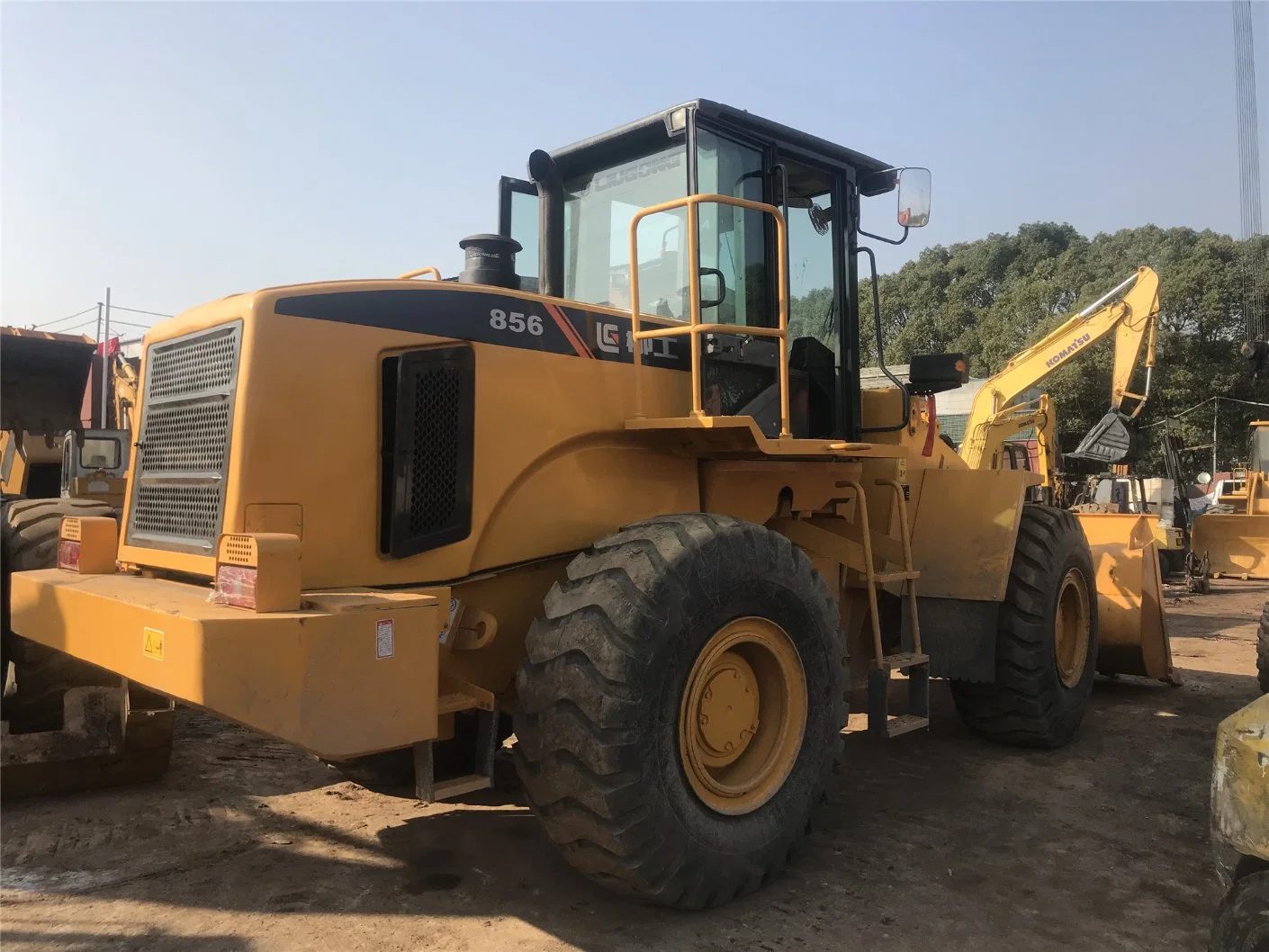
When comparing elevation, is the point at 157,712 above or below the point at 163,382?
below

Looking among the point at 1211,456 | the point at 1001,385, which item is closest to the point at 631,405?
the point at 1001,385

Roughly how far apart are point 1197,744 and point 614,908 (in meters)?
4.29

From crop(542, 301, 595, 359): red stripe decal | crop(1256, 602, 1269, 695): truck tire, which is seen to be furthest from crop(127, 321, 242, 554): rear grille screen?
crop(1256, 602, 1269, 695): truck tire

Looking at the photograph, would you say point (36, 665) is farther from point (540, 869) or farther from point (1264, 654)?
point (1264, 654)

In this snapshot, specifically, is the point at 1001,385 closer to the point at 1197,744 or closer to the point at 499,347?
the point at 1197,744

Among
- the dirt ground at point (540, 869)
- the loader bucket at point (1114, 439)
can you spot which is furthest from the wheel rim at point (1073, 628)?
the loader bucket at point (1114, 439)

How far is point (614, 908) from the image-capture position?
3471 millimetres

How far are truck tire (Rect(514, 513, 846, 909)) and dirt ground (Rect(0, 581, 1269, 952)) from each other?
0.31 metres

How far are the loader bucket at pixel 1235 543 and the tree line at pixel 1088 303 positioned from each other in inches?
485

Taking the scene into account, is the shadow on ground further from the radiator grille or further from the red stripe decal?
the red stripe decal

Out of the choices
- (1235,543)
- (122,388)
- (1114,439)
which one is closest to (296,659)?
(122,388)

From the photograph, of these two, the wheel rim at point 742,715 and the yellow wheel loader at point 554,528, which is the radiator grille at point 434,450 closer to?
the yellow wheel loader at point 554,528

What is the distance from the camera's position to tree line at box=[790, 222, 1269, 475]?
1224 inches

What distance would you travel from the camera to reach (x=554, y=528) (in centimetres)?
377
